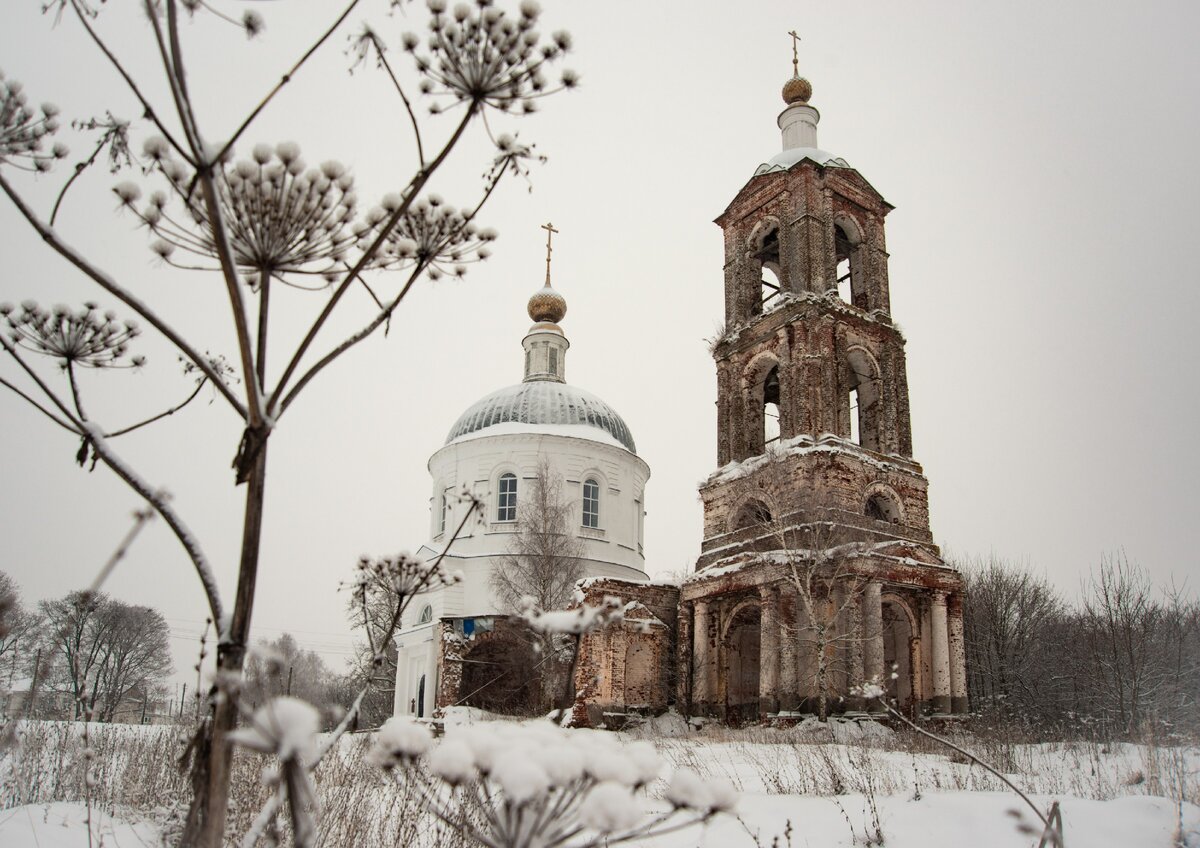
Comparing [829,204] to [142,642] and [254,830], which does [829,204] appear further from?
[142,642]

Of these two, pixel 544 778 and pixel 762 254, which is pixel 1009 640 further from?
pixel 544 778

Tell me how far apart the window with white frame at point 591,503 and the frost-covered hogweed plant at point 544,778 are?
30668mm

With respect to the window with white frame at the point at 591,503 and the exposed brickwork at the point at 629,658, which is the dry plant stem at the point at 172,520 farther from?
the window with white frame at the point at 591,503

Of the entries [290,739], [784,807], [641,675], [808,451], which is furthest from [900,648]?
[290,739]

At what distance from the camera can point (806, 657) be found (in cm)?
2095

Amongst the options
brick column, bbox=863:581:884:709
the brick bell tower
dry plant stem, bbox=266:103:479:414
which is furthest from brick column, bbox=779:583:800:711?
dry plant stem, bbox=266:103:479:414

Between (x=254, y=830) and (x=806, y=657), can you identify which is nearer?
(x=254, y=830)

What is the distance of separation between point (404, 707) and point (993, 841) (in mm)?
26355

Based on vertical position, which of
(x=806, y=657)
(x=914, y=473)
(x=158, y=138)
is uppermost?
(x=914, y=473)

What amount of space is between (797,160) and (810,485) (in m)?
10.1

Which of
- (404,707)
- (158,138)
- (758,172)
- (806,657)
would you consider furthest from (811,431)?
(158,138)

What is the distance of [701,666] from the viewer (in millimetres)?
23141

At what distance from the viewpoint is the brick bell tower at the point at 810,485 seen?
20.8 meters

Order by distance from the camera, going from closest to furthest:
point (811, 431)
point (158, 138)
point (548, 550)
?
1. point (158, 138)
2. point (811, 431)
3. point (548, 550)
